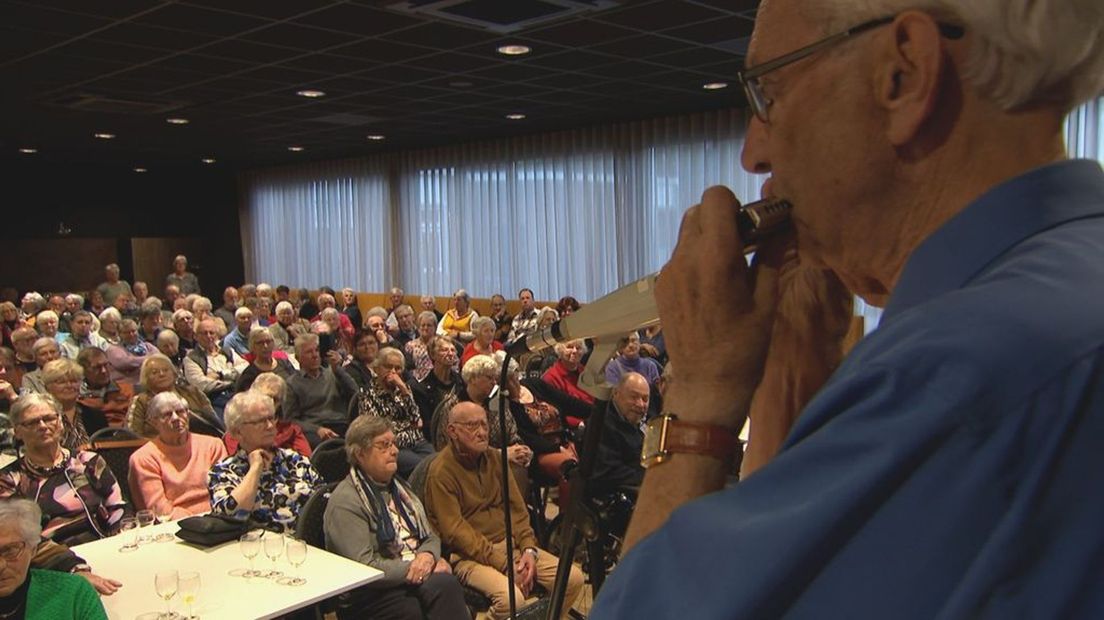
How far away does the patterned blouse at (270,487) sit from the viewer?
12.8ft

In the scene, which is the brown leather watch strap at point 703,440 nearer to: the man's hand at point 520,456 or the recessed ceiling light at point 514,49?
the man's hand at point 520,456

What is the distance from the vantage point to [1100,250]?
52 centimetres

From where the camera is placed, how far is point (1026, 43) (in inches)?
22.8

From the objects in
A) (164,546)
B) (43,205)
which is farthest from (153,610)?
(43,205)

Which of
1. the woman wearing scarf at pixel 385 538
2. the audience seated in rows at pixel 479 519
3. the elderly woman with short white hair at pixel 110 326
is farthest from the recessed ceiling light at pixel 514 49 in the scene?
the elderly woman with short white hair at pixel 110 326

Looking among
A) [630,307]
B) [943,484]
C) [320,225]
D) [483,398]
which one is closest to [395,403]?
[483,398]

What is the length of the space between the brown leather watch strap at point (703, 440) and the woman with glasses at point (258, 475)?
11.8 feet

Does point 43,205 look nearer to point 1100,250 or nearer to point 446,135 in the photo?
point 446,135

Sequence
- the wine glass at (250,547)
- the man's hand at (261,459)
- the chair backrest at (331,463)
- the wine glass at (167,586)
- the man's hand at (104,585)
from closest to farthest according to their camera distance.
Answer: the wine glass at (167,586) → the man's hand at (104,585) → the wine glass at (250,547) → the man's hand at (261,459) → the chair backrest at (331,463)

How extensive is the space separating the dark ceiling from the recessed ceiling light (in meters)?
0.09

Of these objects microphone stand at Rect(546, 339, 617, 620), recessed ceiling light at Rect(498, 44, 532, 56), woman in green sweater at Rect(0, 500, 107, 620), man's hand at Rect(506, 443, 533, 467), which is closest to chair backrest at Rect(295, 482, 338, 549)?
woman in green sweater at Rect(0, 500, 107, 620)

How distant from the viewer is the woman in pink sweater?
13.7ft

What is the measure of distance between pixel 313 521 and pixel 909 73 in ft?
11.9

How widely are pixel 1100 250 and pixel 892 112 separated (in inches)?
6.5
